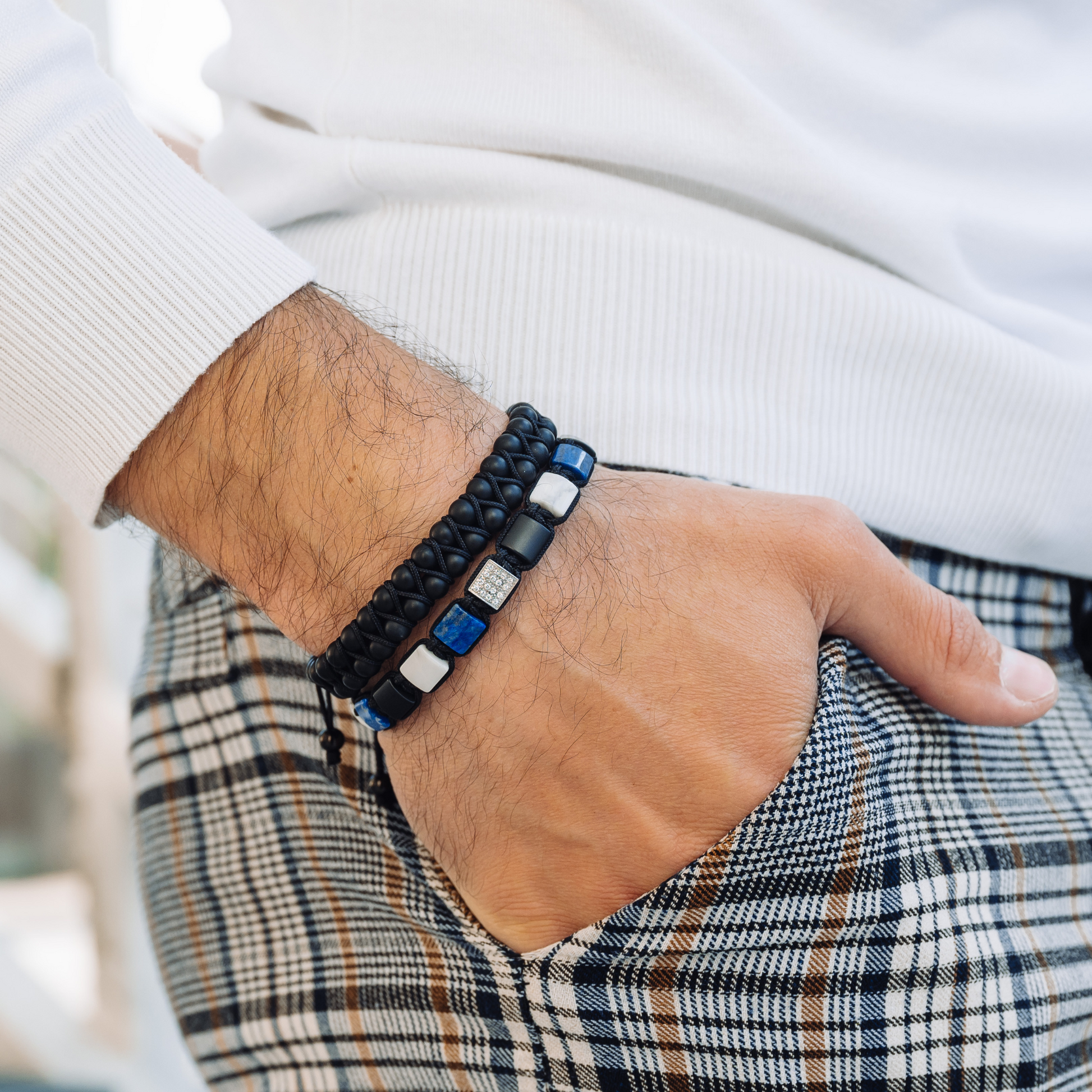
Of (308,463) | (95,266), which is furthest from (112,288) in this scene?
(308,463)

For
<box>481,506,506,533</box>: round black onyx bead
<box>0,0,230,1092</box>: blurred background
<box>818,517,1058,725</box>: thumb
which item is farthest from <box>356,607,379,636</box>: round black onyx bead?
<box>0,0,230,1092</box>: blurred background

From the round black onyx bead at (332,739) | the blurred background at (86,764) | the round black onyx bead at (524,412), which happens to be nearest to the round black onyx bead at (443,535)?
the round black onyx bead at (524,412)

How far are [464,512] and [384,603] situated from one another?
84 mm

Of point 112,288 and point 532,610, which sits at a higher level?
point 112,288

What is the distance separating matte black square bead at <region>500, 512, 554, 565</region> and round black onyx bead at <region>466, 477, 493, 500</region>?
1.0 inches

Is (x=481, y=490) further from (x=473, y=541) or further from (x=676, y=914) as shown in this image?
(x=676, y=914)

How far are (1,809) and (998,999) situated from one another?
276 centimetres

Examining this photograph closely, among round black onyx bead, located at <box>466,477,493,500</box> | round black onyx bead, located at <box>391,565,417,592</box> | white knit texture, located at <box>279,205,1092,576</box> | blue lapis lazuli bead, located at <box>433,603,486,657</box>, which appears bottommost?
blue lapis lazuli bead, located at <box>433,603,486,657</box>

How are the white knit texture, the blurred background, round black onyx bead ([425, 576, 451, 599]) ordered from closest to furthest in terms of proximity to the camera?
round black onyx bead ([425, 576, 451, 599]) < the white knit texture < the blurred background

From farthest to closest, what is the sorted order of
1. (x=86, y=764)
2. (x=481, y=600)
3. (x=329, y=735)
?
(x=86, y=764) < (x=329, y=735) < (x=481, y=600)

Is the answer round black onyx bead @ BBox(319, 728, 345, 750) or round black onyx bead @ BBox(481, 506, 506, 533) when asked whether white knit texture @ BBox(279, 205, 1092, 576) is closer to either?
round black onyx bead @ BBox(481, 506, 506, 533)

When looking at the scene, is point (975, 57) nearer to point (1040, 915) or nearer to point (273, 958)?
point (1040, 915)

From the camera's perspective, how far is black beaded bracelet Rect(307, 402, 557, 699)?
61 cm

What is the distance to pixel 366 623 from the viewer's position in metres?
0.62
